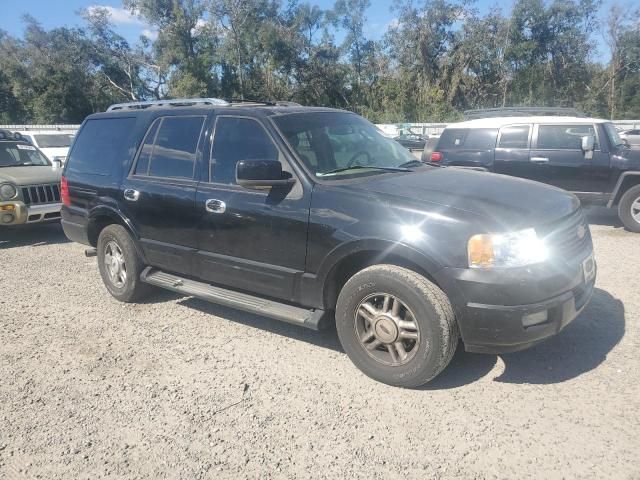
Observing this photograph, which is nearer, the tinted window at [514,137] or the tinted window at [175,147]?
the tinted window at [175,147]

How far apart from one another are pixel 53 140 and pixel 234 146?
13.1 metres

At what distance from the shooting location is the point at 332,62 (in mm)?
51938

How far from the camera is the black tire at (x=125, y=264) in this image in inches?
200

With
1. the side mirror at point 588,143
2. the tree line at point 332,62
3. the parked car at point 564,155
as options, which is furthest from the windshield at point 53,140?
the tree line at point 332,62

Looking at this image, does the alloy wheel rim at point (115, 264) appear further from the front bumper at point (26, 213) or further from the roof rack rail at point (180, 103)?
the front bumper at point (26, 213)

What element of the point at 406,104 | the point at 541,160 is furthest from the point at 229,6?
the point at 541,160

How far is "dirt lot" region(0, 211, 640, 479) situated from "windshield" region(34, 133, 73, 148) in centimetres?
1166

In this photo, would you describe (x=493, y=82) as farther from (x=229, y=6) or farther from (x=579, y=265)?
(x=579, y=265)

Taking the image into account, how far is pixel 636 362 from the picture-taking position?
144 inches

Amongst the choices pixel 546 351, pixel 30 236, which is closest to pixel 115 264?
pixel 546 351

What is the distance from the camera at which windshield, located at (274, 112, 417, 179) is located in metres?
3.97

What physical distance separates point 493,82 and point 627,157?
42.8m

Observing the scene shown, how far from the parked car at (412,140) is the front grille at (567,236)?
63.3ft

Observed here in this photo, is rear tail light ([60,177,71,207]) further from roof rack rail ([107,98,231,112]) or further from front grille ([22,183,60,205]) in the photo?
front grille ([22,183,60,205])
